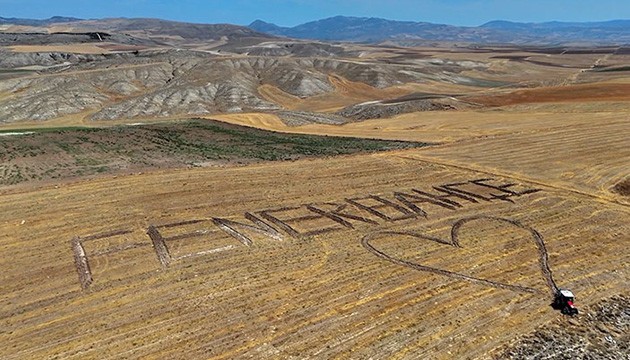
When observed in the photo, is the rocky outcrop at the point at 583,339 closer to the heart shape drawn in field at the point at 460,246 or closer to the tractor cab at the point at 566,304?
the tractor cab at the point at 566,304

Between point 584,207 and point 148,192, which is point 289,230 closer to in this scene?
point 148,192

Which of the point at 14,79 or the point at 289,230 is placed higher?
the point at 14,79

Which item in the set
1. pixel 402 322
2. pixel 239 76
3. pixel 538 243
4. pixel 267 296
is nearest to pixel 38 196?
pixel 267 296

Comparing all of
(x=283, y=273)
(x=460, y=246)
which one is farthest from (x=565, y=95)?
(x=283, y=273)

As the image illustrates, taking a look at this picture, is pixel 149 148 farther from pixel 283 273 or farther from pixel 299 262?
pixel 283 273

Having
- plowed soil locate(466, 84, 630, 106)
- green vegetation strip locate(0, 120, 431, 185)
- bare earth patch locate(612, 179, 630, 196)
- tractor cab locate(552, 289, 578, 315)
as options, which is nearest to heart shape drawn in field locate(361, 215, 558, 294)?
tractor cab locate(552, 289, 578, 315)

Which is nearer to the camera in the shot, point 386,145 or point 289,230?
point 289,230
